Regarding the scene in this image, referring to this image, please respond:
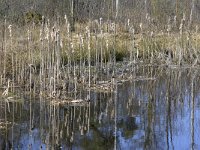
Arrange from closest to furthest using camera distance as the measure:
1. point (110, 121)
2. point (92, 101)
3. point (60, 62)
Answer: point (110, 121), point (92, 101), point (60, 62)

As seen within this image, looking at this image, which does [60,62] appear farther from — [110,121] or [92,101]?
[110,121]

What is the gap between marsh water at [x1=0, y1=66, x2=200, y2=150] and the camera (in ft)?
22.8

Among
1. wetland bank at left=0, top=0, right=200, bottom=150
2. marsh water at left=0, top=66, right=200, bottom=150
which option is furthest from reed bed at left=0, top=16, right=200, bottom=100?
marsh water at left=0, top=66, right=200, bottom=150

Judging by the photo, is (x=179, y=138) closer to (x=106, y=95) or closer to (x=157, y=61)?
(x=106, y=95)

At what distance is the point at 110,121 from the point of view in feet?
27.7

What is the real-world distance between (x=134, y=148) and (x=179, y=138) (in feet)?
2.97

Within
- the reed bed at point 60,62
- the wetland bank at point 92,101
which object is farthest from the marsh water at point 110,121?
the reed bed at point 60,62

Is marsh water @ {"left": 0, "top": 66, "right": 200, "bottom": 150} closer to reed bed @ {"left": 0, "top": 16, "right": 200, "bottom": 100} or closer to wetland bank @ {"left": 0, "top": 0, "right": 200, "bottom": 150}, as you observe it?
wetland bank @ {"left": 0, "top": 0, "right": 200, "bottom": 150}

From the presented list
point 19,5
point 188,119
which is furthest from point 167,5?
point 188,119

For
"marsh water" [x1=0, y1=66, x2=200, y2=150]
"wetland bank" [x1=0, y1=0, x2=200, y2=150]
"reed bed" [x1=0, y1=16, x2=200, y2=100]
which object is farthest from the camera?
"reed bed" [x1=0, y1=16, x2=200, y2=100]

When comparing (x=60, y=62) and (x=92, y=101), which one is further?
(x=60, y=62)

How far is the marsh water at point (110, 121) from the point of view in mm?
6938

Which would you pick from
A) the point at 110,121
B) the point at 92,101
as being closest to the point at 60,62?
the point at 92,101

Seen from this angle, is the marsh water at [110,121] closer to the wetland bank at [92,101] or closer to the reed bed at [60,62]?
the wetland bank at [92,101]
